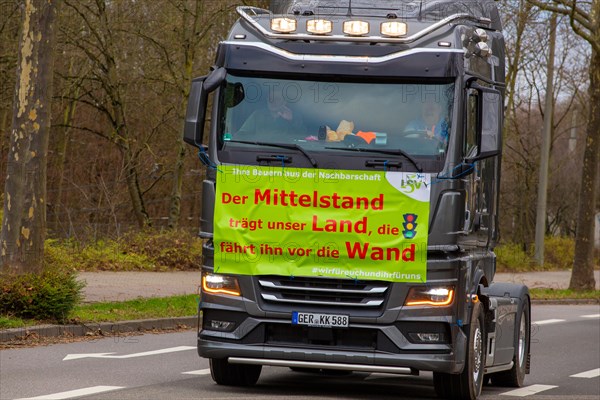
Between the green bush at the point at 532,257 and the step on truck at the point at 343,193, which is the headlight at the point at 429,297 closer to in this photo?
the step on truck at the point at 343,193

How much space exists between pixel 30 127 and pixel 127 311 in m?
3.47

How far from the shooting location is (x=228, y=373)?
11.2 m

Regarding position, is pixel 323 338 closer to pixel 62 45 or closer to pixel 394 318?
pixel 394 318

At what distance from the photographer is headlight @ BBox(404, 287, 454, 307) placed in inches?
395

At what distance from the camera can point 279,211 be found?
10273 millimetres

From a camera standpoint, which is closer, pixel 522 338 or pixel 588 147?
pixel 522 338

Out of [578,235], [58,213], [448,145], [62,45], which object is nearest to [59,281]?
[448,145]

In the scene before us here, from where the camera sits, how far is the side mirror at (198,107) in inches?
408

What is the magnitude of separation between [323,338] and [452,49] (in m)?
2.59

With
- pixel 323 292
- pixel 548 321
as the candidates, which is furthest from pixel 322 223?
pixel 548 321

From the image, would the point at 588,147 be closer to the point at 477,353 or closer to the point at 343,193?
the point at 477,353

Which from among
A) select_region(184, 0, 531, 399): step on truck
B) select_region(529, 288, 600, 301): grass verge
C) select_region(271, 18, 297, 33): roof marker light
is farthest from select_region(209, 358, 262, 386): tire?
select_region(529, 288, 600, 301): grass verge

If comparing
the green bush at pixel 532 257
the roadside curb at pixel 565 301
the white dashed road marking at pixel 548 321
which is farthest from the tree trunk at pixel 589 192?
the white dashed road marking at pixel 548 321

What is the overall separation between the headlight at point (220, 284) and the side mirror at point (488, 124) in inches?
85.9
